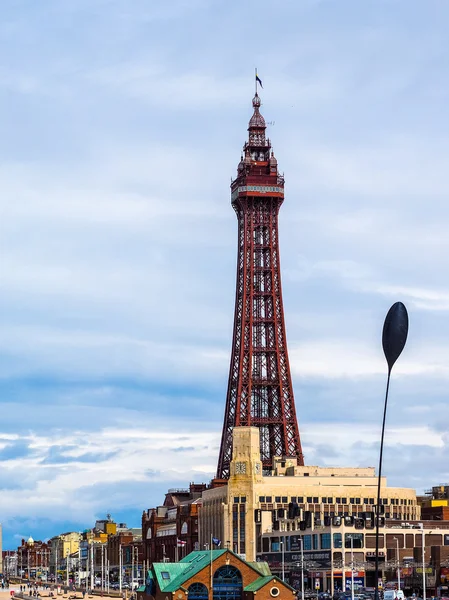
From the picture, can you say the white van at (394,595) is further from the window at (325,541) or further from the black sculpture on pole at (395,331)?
the black sculpture on pole at (395,331)

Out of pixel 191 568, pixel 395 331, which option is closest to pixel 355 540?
pixel 191 568

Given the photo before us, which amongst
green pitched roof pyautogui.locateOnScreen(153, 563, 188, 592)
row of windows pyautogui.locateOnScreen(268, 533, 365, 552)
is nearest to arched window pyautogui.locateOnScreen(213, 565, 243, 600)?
green pitched roof pyautogui.locateOnScreen(153, 563, 188, 592)

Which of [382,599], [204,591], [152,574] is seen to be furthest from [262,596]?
[382,599]

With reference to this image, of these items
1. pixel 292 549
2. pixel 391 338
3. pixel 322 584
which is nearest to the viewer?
pixel 391 338

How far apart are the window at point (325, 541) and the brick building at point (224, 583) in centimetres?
5064

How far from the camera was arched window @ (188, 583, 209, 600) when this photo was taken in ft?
417

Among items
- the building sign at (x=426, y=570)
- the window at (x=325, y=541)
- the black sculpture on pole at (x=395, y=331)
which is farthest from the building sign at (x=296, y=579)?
the black sculpture on pole at (x=395, y=331)

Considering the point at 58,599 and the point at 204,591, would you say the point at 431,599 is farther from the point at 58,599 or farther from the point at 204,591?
the point at 58,599

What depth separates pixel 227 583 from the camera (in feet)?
419

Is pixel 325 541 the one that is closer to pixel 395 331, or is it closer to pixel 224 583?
pixel 224 583

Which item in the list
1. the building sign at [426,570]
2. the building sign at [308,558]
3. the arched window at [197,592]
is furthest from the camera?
the building sign at [308,558]

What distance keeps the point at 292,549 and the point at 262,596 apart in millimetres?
64824

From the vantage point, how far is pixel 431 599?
14438cm

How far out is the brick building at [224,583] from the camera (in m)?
126
